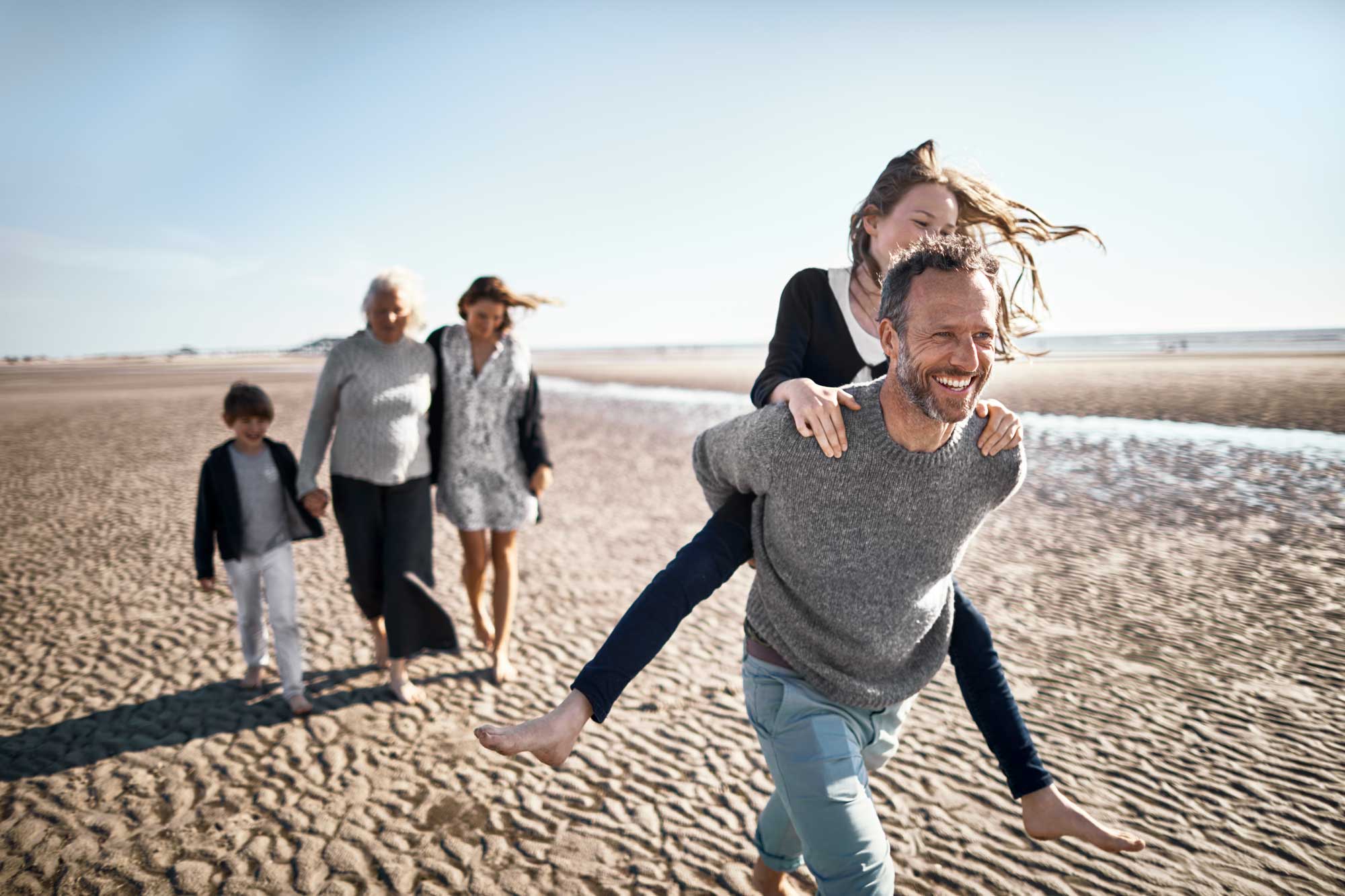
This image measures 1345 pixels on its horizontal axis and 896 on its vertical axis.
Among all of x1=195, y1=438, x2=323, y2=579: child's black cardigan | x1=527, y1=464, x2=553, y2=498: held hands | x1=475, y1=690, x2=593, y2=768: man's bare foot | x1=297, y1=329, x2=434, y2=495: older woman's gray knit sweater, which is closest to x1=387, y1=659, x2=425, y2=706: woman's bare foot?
x1=195, y1=438, x2=323, y2=579: child's black cardigan

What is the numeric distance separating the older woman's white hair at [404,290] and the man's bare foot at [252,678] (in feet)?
8.17

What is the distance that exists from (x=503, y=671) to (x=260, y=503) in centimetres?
192

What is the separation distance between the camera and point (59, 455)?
12930 millimetres

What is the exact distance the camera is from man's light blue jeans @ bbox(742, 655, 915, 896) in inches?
65.2

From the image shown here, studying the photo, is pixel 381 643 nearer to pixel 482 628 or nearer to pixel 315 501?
pixel 482 628

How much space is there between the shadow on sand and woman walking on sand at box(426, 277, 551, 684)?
3.42 ft

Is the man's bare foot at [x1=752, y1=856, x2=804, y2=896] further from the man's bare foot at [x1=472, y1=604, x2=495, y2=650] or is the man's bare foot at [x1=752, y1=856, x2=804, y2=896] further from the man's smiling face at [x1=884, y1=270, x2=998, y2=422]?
the man's bare foot at [x1=472, y1=604, x2=495, y2=650]

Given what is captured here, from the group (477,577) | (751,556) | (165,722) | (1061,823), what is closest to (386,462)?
(477,577)

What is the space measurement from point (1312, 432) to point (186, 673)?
19677 mm

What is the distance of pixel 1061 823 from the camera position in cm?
182

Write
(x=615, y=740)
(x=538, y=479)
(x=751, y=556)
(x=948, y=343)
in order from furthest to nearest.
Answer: (x=538, y=479) < (x=615, y=740) < (x=751, y=556) < (x=948, y=343)

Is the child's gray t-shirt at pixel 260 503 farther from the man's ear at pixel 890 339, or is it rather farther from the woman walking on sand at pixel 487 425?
the man's ear at pixel 890 339

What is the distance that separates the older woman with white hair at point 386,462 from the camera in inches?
161

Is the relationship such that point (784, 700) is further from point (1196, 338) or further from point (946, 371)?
point (1196, 338)
